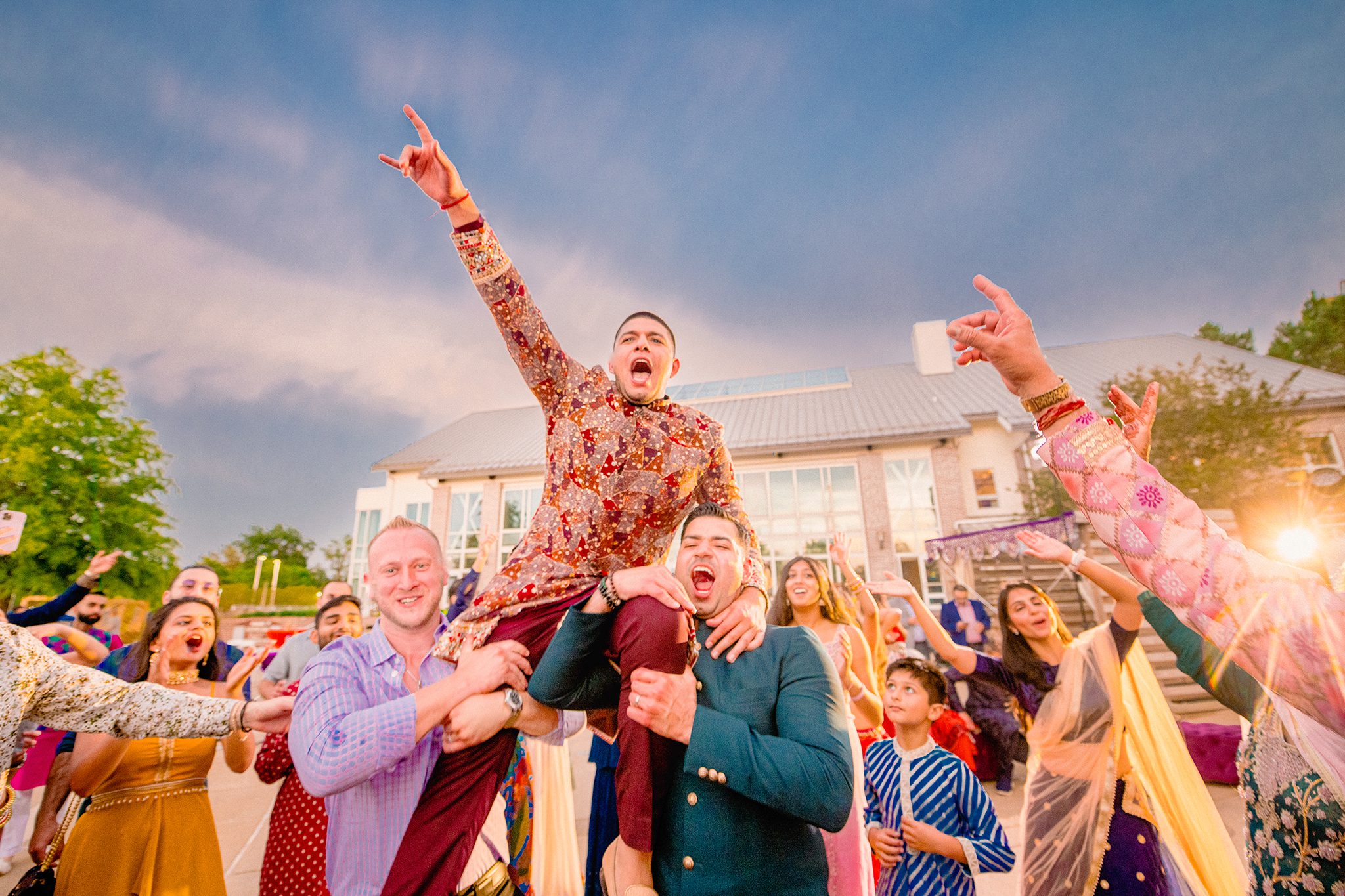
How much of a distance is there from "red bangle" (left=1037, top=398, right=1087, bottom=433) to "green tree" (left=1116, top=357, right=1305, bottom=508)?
19.8 metres

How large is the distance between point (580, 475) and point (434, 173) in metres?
1.14

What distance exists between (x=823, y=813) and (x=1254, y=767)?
1702mm

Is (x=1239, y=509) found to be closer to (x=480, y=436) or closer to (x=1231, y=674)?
(x=1231, y=674)

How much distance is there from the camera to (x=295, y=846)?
310cm

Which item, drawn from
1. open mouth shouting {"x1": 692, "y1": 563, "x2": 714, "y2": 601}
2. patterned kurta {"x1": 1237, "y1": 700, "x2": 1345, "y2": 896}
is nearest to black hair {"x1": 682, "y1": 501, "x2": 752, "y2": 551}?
open mouth shouting {"x1": 692, "y1": 563, "x2": 714, "y2": 601}

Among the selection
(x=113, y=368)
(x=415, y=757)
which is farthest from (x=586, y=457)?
(x=113, y=368)

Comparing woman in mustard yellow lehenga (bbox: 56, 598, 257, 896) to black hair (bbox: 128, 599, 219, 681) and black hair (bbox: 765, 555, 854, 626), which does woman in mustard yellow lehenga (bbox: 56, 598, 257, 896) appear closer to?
black hair (bbox: 128, 599, 219, 681)

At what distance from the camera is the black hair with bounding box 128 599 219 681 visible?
3508mm

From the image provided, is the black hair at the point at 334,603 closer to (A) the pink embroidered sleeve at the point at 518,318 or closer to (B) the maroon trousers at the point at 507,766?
(B) the maroon trousers at the point at 507,766

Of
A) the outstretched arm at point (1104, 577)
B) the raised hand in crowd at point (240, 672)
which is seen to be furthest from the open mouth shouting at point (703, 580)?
the raised hand in crowd at point (240, 672)

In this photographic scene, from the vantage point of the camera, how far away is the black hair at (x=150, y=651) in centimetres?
351

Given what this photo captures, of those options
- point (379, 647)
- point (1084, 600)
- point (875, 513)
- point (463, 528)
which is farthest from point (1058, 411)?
point (463, 528)

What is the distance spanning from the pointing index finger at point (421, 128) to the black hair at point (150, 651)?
10.4 ft

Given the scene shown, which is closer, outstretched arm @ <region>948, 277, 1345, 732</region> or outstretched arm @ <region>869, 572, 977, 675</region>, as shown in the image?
outstretched arm @ <region>948, 277, 1345, 732</region>
